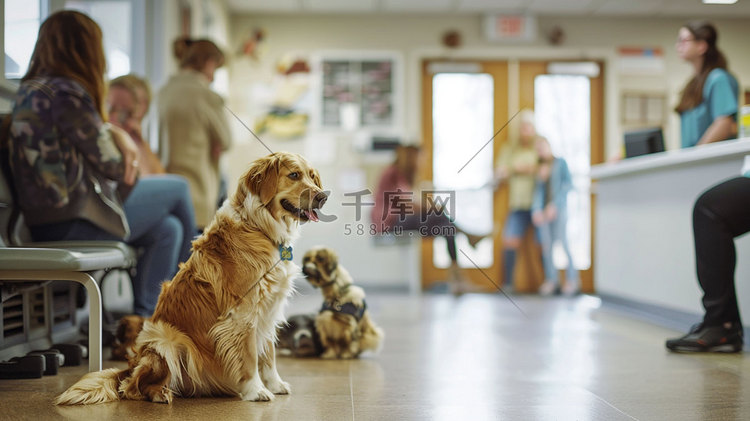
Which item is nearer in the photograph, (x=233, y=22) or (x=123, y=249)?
(x=123, y=249)

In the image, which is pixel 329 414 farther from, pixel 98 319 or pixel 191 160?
pixel 191 160

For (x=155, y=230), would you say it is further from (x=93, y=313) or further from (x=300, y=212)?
(x=300, y=212)

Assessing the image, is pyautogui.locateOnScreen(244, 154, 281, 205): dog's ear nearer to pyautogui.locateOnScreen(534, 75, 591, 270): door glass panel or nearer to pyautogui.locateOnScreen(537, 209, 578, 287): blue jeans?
pyautogui.locateOnScreen(537, 209, 578, 287): blue jeans

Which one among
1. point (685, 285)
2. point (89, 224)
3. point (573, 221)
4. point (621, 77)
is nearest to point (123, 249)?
point (89, 224)

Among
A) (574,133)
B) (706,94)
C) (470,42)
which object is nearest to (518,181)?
(574,133)

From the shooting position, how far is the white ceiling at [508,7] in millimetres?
5664

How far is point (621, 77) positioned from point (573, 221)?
142 centimetres

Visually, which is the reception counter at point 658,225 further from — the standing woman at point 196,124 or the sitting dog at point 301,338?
the standing woman at point 196,124

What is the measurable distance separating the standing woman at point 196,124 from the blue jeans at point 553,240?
3400mm

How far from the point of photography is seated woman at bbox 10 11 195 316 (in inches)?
77.2

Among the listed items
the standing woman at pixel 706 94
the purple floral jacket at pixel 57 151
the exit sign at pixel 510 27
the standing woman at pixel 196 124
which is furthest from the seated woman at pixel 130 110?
the exit sign at pixel 510 27

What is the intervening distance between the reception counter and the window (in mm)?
2794

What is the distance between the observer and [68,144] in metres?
1.99

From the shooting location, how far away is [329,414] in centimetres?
156
